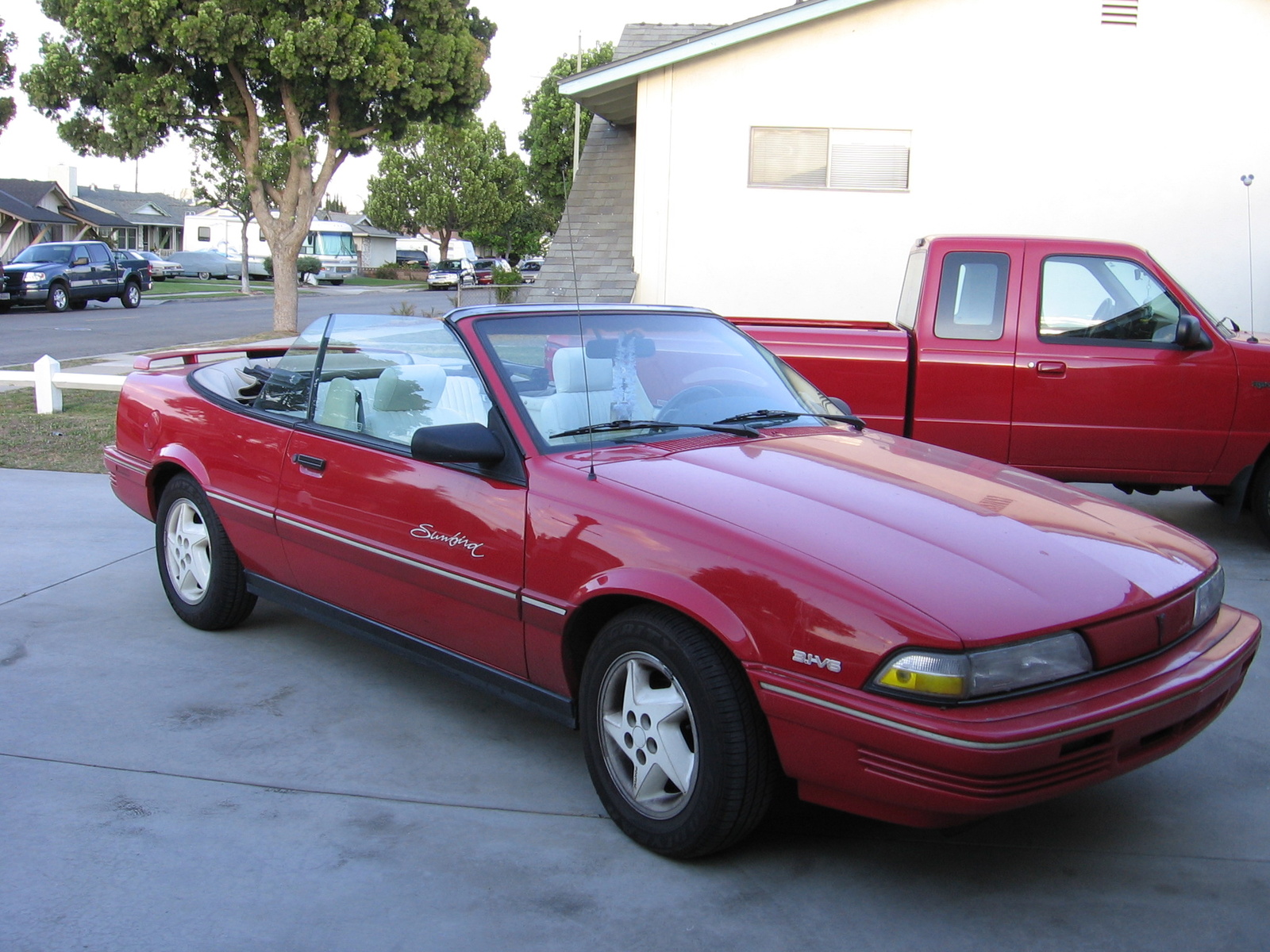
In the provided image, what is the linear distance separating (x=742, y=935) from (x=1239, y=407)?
16.8 feet

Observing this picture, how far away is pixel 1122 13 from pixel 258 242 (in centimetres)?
6383

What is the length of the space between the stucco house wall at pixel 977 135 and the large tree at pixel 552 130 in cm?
1593

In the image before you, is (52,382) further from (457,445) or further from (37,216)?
(37,216)

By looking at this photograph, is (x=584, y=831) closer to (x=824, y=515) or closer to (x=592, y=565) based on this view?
(x=592, y=565)

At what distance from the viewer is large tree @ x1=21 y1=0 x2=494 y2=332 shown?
58.7 feet

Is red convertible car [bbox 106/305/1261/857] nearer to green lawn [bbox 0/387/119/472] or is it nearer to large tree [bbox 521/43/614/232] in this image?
green lawn [bbox 0/387/119/472]

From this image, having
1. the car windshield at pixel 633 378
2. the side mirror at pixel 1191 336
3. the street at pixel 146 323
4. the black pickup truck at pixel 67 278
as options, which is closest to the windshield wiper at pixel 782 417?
the car windshield at pixel 633 378

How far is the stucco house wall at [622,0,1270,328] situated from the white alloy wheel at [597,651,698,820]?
378 inches

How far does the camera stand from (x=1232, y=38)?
11719 mm

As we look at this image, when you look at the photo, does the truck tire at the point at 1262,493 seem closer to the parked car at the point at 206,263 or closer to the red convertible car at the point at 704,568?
the red convertible car at the point at 704,568

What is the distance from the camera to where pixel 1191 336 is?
20.9 ft

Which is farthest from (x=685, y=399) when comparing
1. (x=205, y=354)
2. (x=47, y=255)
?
(x=47, y=255)

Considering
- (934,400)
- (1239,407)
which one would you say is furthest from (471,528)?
(1239,407)

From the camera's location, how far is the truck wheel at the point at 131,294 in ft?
104
